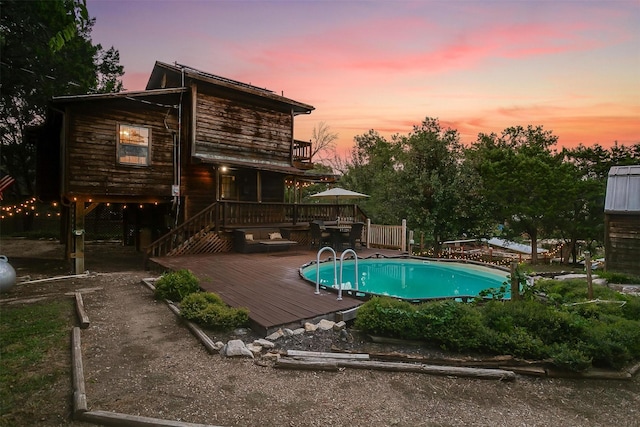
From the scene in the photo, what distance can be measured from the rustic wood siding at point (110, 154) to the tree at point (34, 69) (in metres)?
1.37

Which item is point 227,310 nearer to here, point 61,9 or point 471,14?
point 61,9

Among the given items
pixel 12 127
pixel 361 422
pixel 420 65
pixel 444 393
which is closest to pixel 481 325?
pixel 444 393

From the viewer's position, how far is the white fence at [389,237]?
Result: 624 inches

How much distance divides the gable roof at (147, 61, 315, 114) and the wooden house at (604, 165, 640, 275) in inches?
532

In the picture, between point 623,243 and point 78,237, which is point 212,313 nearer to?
point 78,237

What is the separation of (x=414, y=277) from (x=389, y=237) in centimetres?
473

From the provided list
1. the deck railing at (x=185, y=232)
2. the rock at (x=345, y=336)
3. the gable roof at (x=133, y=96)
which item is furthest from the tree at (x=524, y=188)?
the gable roof at (x=133, y=96)

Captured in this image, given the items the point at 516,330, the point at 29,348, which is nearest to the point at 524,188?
the point at 516,330

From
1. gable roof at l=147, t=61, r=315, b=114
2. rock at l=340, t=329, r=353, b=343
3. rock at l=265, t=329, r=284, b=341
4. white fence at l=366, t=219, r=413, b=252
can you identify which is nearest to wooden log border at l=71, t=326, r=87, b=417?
rock at l=265, t=329, r=284, b=341

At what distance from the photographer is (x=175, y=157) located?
550 inches

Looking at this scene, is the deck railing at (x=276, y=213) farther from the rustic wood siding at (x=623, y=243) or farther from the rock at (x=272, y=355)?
the rustic wood siding at (x=623, y=243)

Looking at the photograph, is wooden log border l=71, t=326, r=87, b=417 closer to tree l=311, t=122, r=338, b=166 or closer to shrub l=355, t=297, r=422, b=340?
shrub l=355, t=297, r=422, b=340

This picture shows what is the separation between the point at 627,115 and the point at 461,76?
8100 mm

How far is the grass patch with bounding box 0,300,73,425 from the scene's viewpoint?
387 cm
